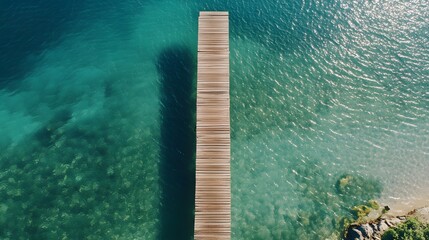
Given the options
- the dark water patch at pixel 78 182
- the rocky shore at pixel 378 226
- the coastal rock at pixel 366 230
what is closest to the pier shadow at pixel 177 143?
the dark water patch at pixel 78 182

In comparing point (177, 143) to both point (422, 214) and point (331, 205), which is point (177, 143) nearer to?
point (331, 205)

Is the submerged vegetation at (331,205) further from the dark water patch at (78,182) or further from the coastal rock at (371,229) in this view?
the dark water patch at (78,182)

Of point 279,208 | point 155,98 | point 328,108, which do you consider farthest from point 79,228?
point 328,108

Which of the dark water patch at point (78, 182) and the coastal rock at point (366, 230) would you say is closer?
the dark water patch at point (78, 182)

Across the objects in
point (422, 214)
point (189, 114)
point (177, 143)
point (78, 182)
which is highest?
point (189, 114)

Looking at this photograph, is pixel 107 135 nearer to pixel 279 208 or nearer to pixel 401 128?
pixel 279 208

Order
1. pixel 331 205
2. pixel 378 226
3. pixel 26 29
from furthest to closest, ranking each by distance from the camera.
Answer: pixel 26 29
pixel 331 205
pixel 378 226

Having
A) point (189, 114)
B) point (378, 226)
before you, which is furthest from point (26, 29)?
point (378, 226)
